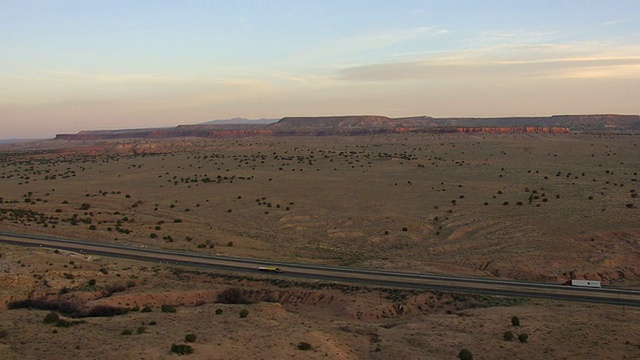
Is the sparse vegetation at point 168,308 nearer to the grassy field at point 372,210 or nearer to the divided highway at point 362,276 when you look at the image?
the divided highway at point 362,276

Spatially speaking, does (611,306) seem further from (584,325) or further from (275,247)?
(275,247)

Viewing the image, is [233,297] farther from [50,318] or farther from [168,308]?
[50,318]

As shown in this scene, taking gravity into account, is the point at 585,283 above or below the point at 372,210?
below

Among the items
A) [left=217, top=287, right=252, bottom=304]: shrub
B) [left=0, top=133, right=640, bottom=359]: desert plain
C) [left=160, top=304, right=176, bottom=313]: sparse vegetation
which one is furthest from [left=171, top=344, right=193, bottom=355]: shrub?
[left=217, top=287, right=252, bottom=304]: shrub

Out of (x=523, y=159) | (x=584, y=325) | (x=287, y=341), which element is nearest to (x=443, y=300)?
(x=584, y=325)

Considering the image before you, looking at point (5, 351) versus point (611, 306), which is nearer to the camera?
point (5, 351)

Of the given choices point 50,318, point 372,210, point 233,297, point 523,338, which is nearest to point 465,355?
point 523,338

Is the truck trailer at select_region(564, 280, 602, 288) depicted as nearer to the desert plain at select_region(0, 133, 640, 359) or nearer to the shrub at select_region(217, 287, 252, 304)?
the desert plain at select_region(0, 133, 640, 359)
